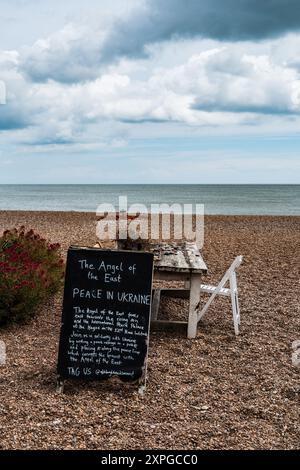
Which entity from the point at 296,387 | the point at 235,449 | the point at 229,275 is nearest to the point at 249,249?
the point at 229,275

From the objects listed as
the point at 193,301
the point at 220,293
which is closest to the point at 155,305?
the point at 220,293

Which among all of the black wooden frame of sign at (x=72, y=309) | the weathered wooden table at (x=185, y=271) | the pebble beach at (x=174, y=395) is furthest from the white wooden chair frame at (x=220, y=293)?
the black wooden frame of sign at (x=72, y=309)

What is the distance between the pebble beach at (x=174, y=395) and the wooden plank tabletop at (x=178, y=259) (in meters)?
0.88

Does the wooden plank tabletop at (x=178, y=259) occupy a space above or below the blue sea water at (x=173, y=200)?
Answer: below

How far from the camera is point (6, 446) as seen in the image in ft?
13.6

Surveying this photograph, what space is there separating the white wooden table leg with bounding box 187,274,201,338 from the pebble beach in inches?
4.4

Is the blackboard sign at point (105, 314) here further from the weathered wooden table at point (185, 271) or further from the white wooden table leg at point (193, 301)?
the white wooden table leg at point (193, 301)

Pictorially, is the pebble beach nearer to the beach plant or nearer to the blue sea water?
the beach plant

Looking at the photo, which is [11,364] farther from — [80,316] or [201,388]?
[201,388]

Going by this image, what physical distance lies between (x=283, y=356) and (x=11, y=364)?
2.91 metres

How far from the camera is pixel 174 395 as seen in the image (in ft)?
16.7

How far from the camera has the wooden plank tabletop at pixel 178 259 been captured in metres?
6.44

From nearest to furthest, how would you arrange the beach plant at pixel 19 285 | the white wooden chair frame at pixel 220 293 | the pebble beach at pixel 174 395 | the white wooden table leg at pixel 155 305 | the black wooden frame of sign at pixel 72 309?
1. the pebble beach at pixel 174 395
2. the black wooden frame of sign at pixel 72 309
3. the white wooden chair frame at pixel 220 293
4. the beach plant at pixel 19 285
5. the white wooden table leg at pixel 155 305

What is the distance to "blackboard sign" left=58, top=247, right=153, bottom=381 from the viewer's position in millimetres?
5246
